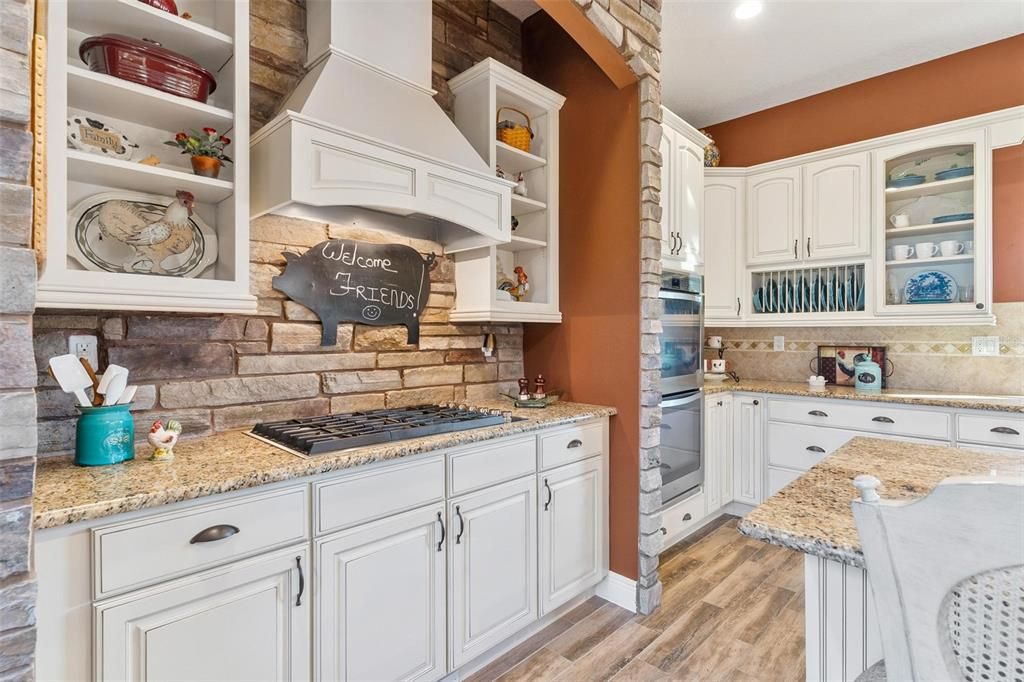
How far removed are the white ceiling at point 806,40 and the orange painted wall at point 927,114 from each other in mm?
81

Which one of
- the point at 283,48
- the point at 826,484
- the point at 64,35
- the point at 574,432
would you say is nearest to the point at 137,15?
the point at 64,35

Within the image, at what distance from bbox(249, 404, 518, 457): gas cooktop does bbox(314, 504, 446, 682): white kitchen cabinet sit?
0.27 meters

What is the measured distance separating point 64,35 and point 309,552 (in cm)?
155

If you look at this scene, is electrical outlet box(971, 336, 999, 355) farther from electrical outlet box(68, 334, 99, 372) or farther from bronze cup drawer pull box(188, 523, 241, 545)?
electrical outlet box(68, 334, 99, 372)

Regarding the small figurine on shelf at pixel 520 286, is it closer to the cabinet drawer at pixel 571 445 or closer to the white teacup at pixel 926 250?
the cabinet drawer at pixel 571 445

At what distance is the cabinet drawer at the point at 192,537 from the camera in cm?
118

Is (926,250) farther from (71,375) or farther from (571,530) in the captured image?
(71,375)

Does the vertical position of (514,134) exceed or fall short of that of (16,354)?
it exceeds it

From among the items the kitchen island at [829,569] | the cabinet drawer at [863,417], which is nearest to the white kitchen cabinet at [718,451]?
the cabinet drawer at [863,417]

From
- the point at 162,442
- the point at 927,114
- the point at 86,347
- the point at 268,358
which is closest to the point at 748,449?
the point at 927,114

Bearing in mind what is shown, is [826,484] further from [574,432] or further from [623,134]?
[623,134]

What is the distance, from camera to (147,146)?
5.79ft

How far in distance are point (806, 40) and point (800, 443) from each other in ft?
8.23

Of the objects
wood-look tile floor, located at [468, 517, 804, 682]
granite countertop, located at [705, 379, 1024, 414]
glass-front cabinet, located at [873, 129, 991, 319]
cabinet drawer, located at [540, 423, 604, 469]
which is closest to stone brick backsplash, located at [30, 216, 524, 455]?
cabinet drawer, located at [540, 423, 604, 469]
